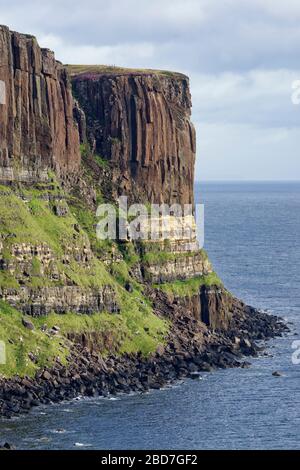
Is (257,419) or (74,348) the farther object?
(74,348)

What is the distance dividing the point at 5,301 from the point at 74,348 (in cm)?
1010

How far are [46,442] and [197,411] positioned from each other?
23983 millimetres

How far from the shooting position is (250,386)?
197125mm

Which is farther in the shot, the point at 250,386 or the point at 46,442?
the point at 250,386

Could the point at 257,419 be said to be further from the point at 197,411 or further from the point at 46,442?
the point at 46,442

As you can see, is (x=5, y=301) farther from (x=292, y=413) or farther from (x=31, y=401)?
(x=292, y=413)
